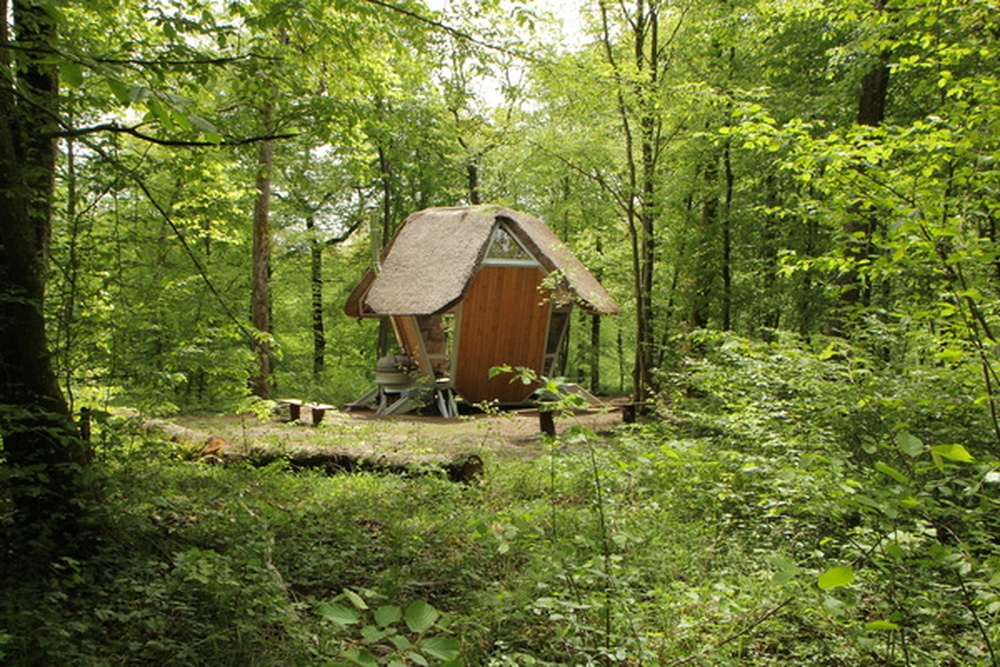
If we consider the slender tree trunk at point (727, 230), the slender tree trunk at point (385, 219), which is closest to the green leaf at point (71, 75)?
the slender tree trunk at point (727, 230)

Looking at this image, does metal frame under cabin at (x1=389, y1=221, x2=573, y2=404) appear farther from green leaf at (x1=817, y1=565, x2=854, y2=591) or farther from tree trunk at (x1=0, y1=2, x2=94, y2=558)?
green leaf at (x1=817, y1=565, x2=854, y2=591)

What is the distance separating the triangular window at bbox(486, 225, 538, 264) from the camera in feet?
46.0

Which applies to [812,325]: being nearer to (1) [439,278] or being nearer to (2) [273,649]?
(1) [439,278]

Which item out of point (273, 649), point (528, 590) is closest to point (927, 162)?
point (528, 590)

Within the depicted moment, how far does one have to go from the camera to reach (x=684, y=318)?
13586mm

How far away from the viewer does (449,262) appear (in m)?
13.7

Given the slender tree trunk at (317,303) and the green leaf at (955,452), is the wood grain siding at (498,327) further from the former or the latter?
the green leaf at (955,452)

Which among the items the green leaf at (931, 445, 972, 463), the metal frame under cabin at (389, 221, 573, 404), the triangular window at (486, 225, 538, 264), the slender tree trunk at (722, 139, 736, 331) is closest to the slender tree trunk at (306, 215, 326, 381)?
the metal frame under cabin at (389, 221, 573, 404)

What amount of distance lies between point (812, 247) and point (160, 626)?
13.3 m

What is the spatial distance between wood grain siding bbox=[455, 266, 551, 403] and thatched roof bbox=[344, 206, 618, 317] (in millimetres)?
495

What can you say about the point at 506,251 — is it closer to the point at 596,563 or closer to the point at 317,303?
the point at 317,303

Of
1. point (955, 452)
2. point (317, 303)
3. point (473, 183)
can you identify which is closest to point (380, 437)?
point (955, 452)

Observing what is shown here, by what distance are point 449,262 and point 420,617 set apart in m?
12.4

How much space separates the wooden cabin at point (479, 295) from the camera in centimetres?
1355
